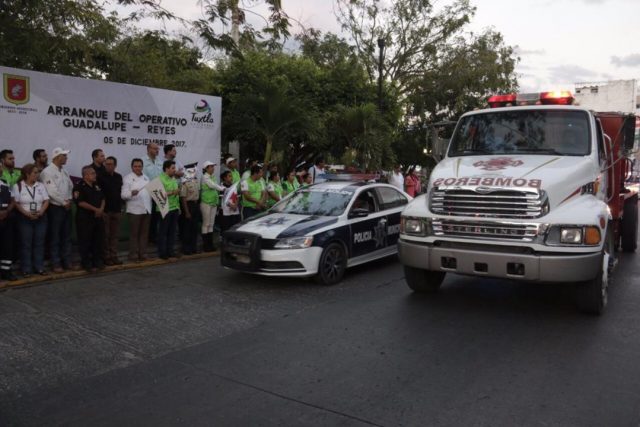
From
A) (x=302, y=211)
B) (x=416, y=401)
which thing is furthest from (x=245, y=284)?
(x=416, y=401)

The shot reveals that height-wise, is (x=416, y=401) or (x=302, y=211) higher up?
(x=302, y=211)

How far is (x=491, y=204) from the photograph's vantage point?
5.91 metres

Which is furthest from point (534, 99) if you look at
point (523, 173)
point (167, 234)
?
point (167, 234)

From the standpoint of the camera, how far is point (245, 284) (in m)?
7.85

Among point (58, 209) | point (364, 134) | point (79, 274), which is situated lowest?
point (79, 274)

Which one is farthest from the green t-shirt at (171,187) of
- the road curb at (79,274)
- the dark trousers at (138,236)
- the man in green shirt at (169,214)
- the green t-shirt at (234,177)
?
the green t-shirt at (234,177)

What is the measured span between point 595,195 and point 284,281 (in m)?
4.41

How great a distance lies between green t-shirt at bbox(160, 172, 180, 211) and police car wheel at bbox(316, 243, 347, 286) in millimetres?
3278

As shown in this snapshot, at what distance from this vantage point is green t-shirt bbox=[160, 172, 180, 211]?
931cm

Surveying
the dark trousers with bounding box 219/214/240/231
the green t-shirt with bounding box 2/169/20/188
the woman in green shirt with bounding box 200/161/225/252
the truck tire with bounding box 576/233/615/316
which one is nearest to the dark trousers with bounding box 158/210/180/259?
the woman in green shirt with bounding box 200/161/225/252

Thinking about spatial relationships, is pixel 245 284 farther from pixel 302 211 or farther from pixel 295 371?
pixel 295 371

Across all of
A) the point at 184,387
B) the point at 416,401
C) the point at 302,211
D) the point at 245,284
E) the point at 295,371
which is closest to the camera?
the point at 416,401

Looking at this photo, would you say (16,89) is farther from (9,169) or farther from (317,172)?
(317,172)

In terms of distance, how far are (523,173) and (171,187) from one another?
595 centimetres
